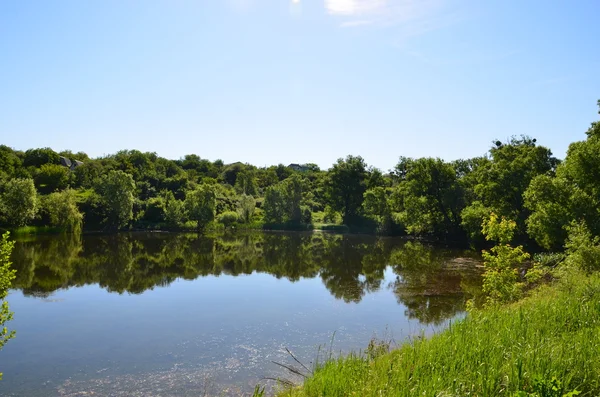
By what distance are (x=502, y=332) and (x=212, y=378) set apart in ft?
24.0

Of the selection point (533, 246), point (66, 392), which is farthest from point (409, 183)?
point (66, 392)

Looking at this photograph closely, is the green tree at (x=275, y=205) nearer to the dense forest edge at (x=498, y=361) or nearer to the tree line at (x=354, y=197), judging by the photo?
the tree line at (x=354, y=197)

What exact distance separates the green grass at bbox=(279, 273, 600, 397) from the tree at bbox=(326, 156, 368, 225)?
56.3 m

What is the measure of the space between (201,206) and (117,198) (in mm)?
10872

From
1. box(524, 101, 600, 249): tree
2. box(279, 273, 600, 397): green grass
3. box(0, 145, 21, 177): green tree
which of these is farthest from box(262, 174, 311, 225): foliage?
box(279, 273, 600, 397): green grass

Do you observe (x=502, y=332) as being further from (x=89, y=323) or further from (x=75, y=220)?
(x=75, y=220)

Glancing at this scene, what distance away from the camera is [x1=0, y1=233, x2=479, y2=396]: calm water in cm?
1111

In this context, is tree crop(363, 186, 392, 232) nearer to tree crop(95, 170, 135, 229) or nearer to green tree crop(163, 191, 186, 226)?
green tree crop(163, 191, 186, 226)

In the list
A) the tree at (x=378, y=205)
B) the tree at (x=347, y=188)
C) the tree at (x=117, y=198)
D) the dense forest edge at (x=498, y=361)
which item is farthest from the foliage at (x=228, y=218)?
the dense forest edge at (x=498, y=361)

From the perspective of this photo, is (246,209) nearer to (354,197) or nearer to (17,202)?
(354,197)

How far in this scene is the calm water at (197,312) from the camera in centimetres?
1111

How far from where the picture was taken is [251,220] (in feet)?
208

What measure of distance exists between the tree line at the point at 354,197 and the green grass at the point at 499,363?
18.4 m

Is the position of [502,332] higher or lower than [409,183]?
lower
